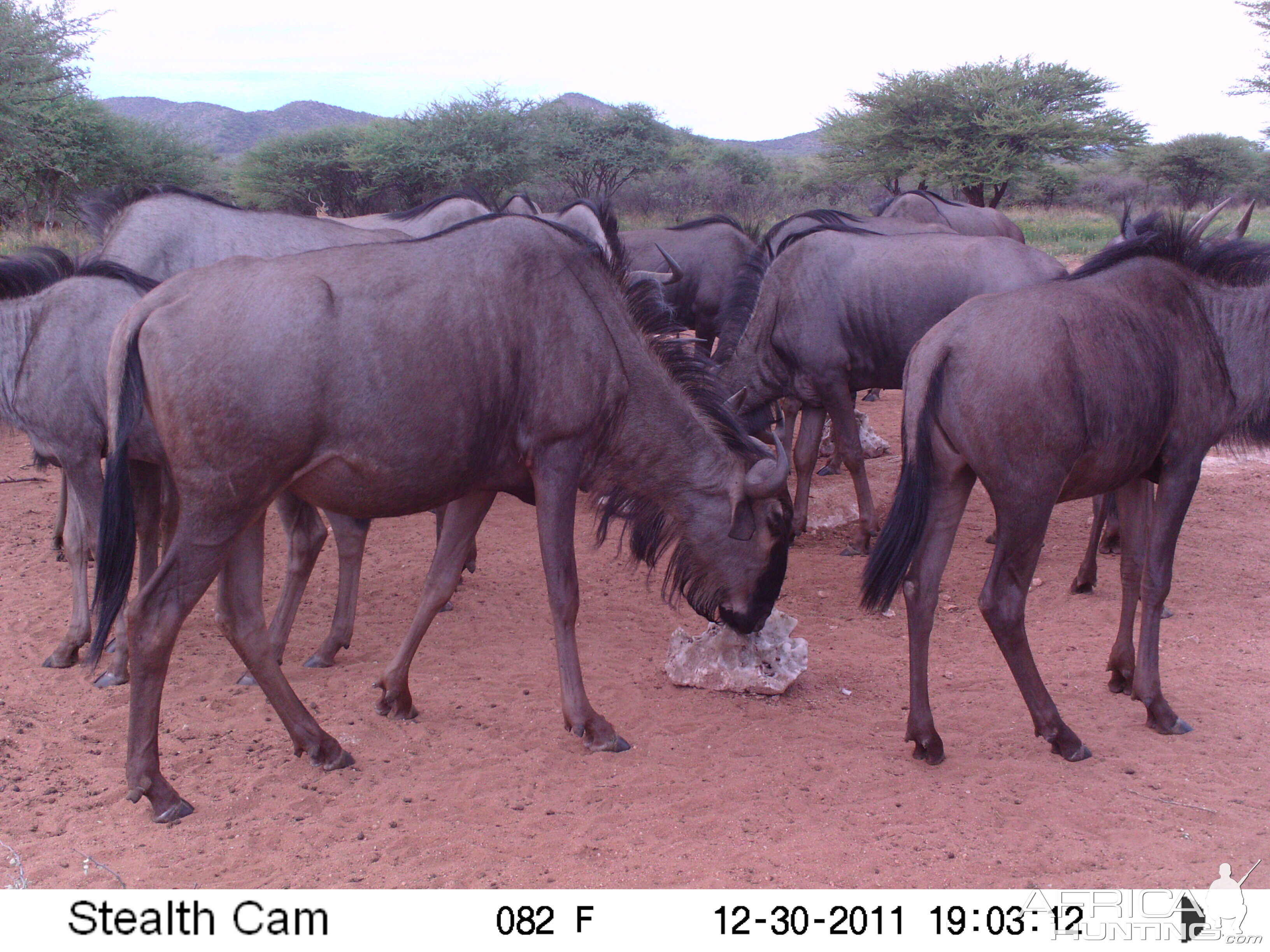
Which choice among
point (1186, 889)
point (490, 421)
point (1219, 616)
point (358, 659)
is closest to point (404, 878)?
point (490, 421)

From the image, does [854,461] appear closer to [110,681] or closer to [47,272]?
[110,681]

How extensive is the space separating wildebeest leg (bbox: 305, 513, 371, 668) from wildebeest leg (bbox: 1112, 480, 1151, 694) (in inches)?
152

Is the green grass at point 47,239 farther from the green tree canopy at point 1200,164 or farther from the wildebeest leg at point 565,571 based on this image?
the green tree canopy at point 1200,164

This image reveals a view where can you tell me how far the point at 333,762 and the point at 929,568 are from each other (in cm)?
268

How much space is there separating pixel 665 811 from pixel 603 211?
2774 mm

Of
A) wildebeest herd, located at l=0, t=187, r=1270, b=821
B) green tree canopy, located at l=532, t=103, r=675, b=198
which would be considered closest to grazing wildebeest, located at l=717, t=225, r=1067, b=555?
wildebeest herd, located at l=0, t=187, r=1270, b=821

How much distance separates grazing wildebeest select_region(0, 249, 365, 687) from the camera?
16.0 feet

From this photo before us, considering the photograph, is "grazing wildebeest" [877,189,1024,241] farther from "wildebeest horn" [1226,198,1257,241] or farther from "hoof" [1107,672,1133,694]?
"hoof" [1107,672,1133,694]

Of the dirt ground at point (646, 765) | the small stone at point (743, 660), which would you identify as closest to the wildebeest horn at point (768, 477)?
the small stone at point (743, 660)

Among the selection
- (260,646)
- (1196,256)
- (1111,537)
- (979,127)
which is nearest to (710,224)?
(1111,537)

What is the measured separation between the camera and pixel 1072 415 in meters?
3.92

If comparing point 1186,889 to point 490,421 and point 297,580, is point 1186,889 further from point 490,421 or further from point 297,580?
point 297,580

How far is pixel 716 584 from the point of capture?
14.7ft

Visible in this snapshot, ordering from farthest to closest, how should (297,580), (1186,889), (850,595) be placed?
(850,595)
(297,580)
(1186,889)
